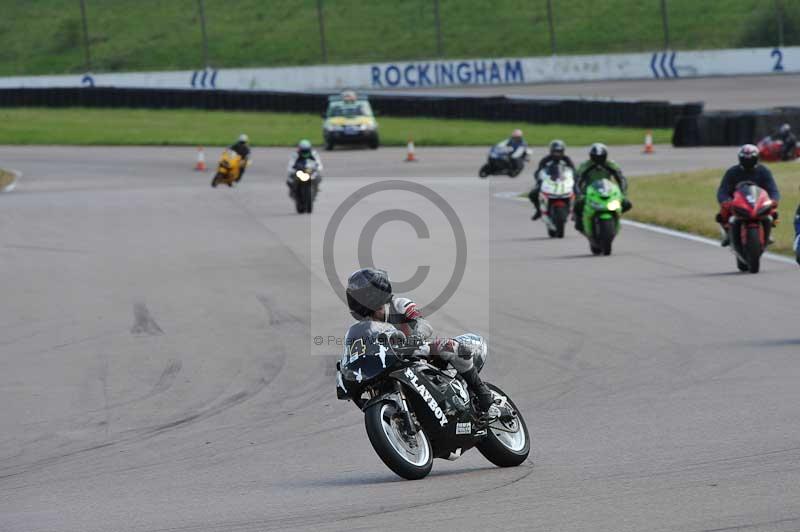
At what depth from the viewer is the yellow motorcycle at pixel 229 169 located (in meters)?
34.0

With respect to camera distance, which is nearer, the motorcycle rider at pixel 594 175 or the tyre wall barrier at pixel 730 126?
the motorcycle rider at pixel 594 175

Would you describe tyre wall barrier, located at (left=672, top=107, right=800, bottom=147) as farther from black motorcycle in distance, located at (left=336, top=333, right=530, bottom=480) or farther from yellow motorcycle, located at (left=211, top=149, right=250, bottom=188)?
black motorcycle in distance, located at (left=336, top=333, right=530, bottom=480)

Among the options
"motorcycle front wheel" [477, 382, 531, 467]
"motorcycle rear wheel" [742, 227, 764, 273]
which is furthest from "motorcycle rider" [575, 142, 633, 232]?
"motorcycle front wheel" [477, 382, 531, 467]

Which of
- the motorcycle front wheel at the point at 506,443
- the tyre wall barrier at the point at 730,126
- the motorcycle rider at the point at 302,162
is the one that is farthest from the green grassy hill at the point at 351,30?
the motorcycle front wheel at the point at 506,443

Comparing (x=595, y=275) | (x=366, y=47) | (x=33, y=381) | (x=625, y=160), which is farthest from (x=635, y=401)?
(x=366, y=47)

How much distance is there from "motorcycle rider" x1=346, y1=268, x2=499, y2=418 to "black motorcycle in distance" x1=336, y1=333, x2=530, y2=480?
2.3 inches

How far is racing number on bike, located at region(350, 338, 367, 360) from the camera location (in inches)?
295

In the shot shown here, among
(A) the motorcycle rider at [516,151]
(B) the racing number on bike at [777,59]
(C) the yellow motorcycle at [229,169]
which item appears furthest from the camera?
(B) the racing number on bike at [777,59]

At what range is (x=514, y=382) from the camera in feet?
35.3

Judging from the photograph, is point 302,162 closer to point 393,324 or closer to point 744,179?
point 744,179

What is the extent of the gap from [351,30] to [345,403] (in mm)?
56420

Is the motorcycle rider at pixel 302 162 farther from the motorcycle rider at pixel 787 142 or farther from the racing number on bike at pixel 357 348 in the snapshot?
the racing number on bike at pixel 357 348

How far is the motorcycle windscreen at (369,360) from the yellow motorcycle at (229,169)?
26.9 meters

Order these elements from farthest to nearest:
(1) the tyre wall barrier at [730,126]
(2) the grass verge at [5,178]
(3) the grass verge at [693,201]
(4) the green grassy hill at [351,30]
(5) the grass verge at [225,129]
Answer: (4) the green grassy hill at [351,30], (5) the grass verge at [225,129], (1) the tyre wall barrier at [730,126], (2) the grass verge at [5,178], (3) the grass verge at [693,201]
